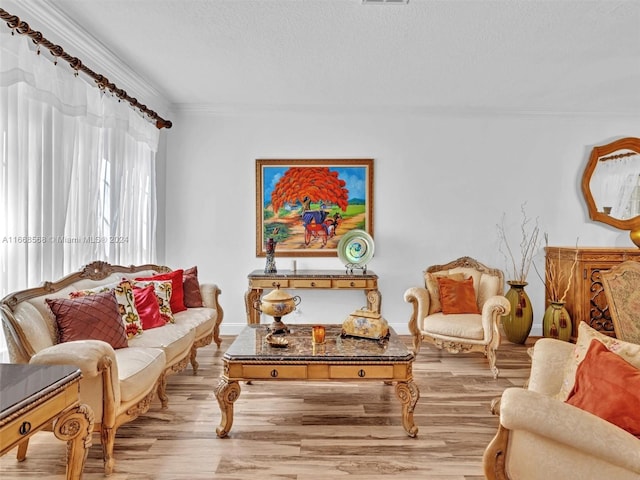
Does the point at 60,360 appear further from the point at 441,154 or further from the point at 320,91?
the point at 441,154

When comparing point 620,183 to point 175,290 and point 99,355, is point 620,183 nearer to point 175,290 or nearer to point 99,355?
point 175,290

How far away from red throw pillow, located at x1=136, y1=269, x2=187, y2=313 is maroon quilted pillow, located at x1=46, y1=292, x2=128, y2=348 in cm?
96

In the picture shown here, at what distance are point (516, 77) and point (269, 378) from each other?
346cm

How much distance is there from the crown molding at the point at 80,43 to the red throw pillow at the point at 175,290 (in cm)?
181

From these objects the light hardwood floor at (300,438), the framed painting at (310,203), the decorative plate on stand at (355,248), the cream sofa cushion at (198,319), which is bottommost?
the light hardwood floor at (300,438)

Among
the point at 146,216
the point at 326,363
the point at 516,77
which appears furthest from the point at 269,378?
the point at 516,77

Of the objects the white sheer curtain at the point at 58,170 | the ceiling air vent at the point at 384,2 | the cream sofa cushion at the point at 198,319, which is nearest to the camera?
the white sheer curtain at the point at 58,170

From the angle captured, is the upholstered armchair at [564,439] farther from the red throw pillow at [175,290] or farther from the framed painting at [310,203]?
the framed painting at [310,203]

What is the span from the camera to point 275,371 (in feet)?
8.28

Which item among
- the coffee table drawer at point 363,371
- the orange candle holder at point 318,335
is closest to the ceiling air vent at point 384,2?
the orange candle holder at point 318,335

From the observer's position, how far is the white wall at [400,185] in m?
4.94

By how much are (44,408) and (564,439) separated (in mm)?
1876

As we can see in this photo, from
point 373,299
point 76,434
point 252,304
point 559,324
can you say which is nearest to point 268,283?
point 252,304

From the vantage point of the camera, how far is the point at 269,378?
2.53 meters
